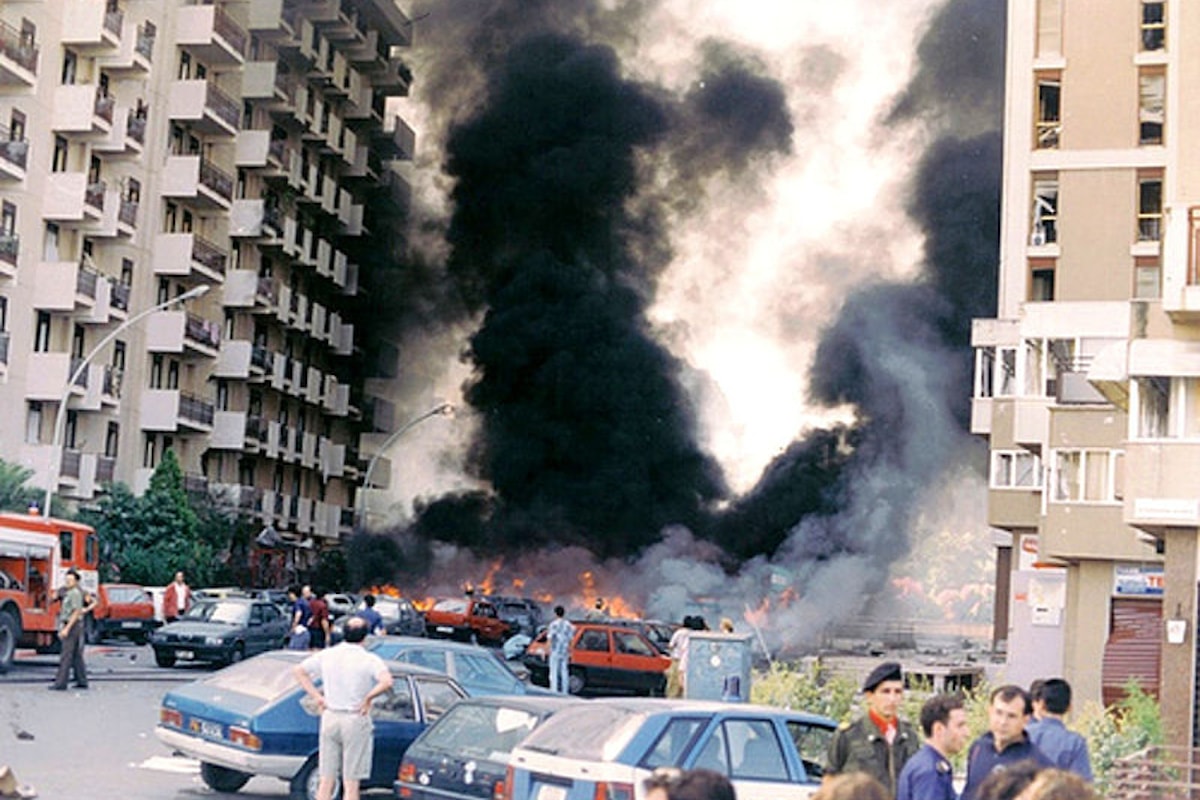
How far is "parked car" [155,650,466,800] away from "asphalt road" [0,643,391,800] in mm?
631

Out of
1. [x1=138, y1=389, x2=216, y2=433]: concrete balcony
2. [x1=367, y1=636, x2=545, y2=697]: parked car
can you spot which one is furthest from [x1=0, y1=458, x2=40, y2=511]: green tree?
[x1=367, y1=636, x2=545, y2=697]: parked car

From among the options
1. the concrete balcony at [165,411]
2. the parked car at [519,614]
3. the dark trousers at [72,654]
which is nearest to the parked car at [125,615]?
the parked car at [519,614]

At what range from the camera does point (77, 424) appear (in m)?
53.3

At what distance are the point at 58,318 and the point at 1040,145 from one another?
85.9 feet

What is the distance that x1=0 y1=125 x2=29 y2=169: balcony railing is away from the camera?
47.0 metres

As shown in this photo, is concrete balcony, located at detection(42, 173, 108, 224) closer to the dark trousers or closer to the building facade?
the building facade

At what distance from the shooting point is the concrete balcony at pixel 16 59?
46.9m

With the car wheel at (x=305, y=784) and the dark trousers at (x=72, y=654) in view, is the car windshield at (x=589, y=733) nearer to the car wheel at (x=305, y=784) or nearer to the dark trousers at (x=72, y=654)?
the car wheel at (x=305, y=784)

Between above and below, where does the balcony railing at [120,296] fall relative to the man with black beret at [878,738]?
above

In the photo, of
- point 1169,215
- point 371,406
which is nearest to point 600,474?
point 371,406

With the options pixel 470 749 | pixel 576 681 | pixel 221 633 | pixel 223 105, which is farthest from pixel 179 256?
pixel 470 749

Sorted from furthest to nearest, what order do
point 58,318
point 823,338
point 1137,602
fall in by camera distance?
point 823,338, point 58,318, point 1137,602

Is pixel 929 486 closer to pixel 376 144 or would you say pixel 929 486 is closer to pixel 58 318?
pixel 376 144

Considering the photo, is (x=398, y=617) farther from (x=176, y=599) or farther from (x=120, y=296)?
(x=120, y=296)
